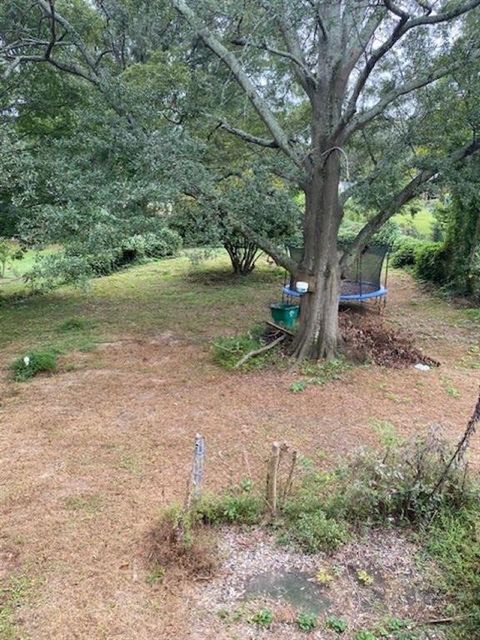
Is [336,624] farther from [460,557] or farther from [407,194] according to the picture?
[407,194]

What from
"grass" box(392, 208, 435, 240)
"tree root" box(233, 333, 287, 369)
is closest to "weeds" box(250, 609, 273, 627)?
"tree root" box(233, 333, 287, 369)

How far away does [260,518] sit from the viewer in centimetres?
260

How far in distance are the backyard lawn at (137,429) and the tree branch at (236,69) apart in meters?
2.53

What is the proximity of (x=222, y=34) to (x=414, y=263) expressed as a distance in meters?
7.84

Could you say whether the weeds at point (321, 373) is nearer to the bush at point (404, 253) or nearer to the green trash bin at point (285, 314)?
the green trash bin at point (285, 314)

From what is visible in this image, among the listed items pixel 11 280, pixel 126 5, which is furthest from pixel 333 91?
pixel 11 280

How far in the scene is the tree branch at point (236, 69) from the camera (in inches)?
177

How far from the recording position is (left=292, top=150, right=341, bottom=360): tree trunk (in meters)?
4.98

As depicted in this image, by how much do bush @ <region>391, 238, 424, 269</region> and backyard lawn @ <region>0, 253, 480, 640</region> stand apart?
429cm

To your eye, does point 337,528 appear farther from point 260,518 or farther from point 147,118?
point 147,118

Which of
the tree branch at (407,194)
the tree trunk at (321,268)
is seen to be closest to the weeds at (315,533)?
the tree trunk at (321,268)

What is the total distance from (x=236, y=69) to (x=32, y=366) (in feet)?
13.0

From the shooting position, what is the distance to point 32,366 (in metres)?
5.03

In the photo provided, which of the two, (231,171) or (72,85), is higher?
(72,85)
